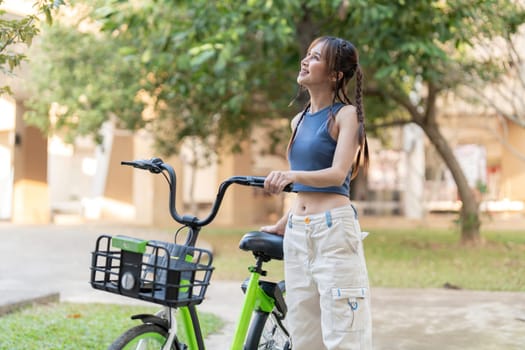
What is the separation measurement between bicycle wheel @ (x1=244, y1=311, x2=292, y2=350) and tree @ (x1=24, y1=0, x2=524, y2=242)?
15.5ft

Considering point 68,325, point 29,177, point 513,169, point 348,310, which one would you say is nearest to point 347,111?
point 348,310

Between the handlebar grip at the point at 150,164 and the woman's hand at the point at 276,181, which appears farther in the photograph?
the handlebar grip at the point at 150,164

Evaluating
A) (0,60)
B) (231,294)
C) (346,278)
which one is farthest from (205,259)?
(346,278)

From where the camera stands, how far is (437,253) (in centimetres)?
1195

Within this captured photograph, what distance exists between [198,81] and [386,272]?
147 inches

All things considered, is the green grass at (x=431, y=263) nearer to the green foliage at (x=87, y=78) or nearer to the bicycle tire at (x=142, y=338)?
the green foliage at (x=87, y=78)

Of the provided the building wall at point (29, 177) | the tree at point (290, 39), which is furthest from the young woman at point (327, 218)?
the building wall at point (29, 177)

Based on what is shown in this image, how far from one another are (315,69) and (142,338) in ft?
4.13

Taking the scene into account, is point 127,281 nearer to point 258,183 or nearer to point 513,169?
point 258,183

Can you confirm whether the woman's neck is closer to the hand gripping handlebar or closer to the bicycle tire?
the hand gripping handlebar

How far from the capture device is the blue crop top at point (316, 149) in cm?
293

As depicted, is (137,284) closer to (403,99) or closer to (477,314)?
(477,314)

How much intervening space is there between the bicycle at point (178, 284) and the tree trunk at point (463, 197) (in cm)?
1012

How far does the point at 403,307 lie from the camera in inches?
269
